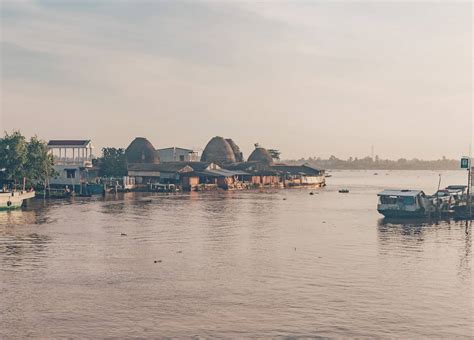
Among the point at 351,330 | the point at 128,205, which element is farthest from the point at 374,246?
the point at 128,205

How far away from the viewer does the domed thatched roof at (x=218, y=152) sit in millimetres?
188250

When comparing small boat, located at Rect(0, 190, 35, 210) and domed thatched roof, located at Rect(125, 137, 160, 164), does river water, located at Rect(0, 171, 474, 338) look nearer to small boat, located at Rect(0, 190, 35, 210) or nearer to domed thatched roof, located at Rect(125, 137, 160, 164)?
small boat, located at Rect(0, 190, 35, 210)

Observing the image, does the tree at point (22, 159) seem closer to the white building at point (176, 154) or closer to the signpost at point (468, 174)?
the signpost at point (468, 174)

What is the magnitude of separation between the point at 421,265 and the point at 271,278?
11115 mm

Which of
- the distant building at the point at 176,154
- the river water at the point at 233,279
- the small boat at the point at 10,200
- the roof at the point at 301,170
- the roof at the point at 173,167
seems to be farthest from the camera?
the distant building at the point at 176,154

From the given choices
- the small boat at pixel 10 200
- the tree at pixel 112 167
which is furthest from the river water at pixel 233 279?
the tree at pixel 112 167

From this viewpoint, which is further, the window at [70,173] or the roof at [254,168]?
the roof at [254,168]

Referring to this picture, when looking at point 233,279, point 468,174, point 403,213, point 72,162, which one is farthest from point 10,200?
point 72,162

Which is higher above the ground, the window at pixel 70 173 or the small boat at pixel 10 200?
the window at pixel 70 173

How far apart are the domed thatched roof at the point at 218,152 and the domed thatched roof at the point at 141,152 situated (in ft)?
80.1

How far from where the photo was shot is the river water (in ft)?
84.5

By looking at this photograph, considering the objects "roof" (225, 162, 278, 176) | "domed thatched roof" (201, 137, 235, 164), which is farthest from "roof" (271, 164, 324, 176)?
"domed thatched roof" (201, 137, 235, 164)

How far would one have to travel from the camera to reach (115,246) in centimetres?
4700

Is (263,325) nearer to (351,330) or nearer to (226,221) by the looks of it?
(351,330)
